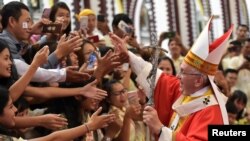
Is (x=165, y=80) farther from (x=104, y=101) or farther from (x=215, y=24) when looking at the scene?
(x=215, y=24)

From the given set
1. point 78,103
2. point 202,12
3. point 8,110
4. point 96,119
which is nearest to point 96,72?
point 78,103

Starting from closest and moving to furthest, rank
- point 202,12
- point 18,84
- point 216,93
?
point 18,84
point 216,93
point 202,12

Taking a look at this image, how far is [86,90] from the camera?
4.76 m

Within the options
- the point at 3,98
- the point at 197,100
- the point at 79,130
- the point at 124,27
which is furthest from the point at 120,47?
the point at 124,27

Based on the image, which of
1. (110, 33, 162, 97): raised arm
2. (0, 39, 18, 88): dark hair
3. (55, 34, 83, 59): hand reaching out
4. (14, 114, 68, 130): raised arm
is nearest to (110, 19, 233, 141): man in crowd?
(110, 33, 162, 97): raised arm

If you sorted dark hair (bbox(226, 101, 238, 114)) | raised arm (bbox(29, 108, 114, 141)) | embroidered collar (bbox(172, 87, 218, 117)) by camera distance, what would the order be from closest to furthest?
raised arm (bbox(29, 108, 114, 141)) → embroidered collar (bbox(172, 87, 218, 117)) → dark hair (bbox(226, 101, 238, 114))

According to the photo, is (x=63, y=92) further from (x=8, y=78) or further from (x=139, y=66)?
(x=139, y=66)

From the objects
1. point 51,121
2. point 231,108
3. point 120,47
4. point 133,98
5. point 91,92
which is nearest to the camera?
point 51,121

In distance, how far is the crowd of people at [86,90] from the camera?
4281 millimetres

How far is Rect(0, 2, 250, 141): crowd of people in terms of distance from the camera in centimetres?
428

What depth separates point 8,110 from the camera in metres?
3.95

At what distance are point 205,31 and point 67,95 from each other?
1016mm

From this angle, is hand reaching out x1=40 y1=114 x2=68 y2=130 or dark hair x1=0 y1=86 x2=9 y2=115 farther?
hand reaching out x1=40 y1=114 x2=68 y2=130

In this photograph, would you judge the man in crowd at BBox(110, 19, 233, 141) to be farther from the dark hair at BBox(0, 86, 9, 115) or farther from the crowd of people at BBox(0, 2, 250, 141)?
the dark hair at BBox(0, 86, 9, 115)
